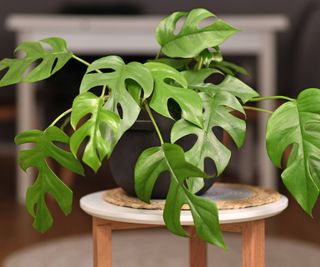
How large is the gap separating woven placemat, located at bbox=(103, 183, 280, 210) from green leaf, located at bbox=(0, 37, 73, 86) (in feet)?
0.93

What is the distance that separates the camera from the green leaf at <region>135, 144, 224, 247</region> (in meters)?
0.99

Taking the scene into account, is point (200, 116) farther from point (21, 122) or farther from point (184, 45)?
point (21, 122)

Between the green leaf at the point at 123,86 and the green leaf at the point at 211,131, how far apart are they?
0.27ft

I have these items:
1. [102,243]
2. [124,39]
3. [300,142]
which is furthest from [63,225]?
[300,142]

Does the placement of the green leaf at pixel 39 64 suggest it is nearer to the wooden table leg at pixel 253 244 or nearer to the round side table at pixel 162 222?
the round side table at pixel 162 222

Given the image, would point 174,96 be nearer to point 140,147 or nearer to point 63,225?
point 140,147

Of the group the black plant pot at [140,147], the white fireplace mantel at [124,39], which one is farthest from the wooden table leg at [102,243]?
the white fireplace mantel at [124,39]

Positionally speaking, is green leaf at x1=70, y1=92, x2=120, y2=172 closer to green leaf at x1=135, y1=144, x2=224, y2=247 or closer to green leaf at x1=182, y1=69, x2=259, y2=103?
green leaf at x1=135, y1=144, x2=224, y2=247

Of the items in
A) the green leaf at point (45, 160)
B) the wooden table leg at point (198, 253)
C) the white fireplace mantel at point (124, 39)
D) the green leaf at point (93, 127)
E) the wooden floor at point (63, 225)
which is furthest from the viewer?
the white fireplace mantel at point (124, 39)

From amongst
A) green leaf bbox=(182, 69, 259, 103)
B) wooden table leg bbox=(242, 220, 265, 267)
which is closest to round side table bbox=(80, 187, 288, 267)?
wooden table leg bbox=(242, 220, 265, 267)

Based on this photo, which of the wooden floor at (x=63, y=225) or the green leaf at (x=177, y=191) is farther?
the wooden floor at (x=63, y=225)

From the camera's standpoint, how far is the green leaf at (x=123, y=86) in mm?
1048

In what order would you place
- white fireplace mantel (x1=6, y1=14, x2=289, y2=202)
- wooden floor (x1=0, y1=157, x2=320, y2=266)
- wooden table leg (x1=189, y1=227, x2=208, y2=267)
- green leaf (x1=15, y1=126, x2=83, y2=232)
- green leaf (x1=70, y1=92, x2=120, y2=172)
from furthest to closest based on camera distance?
Result: white fireplace mantel (x1=6, y1=14, x2=289, y2=202), wooden floor (x1=0, y1=157, x2=320, y2=266), wooden table leg (x1=189, y1=227, x2=208, y2=267), green leaf (x1=15, y1=126, x2=83, y2=232), green leaf (x1=70, y1=92, x2=120, y2=172)

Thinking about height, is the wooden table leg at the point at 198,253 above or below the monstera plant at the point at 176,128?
below
